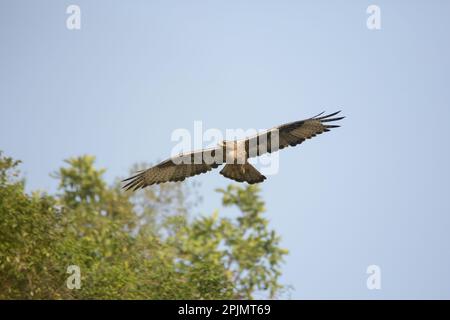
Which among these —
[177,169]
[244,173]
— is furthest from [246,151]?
[177,169]

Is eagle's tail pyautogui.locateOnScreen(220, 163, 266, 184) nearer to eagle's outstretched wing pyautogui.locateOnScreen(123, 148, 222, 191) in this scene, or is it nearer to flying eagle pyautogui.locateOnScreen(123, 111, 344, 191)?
flying eagle pyautogui.locateOnScreen(123, 111, 344, 191)

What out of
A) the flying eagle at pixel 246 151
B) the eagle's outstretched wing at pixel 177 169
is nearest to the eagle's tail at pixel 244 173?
the flying eagle at pixel 246 151

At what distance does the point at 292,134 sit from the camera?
51.4ft

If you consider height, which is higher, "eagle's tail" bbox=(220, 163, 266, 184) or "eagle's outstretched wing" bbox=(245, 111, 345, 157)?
"eagle's outstretched wing" bbox=(245, 111, 345, 157)

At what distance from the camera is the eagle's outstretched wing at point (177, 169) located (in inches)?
621

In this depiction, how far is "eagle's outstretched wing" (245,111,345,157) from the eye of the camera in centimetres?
1531

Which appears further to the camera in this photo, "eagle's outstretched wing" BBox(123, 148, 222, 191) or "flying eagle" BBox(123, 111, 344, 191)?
"eagle's outstretched wing" BBox(123, 148, 222, 191)

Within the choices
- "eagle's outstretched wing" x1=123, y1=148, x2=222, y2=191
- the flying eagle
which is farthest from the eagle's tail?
"eagle's outstretched wing" x1=123, y1=148, x2=222, y2=191

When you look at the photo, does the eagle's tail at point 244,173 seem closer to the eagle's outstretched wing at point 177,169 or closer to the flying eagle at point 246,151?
the flying eagle at point 246,151

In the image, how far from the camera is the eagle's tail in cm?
1534

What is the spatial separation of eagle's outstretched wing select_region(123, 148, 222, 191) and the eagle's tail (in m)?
0.39

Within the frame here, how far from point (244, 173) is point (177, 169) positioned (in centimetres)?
153
